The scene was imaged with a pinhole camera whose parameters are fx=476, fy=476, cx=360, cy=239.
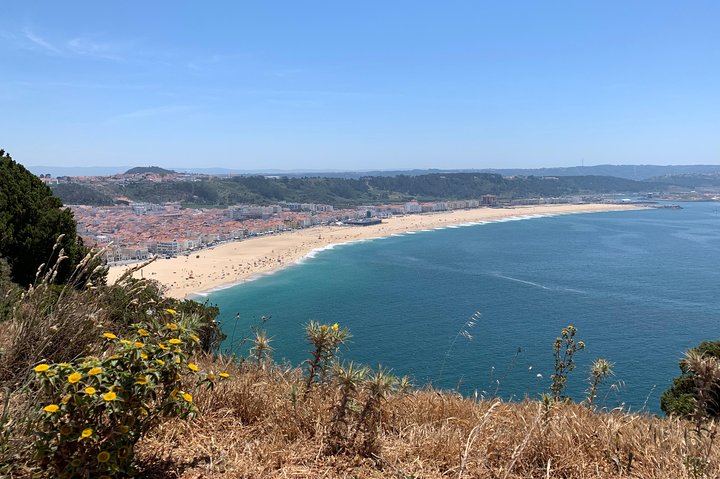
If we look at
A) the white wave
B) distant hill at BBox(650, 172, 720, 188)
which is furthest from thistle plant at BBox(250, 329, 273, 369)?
distant hill at BBox(650, 172, 720, 188)

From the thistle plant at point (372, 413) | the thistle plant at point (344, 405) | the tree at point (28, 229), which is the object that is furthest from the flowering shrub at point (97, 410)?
the tree at point (28, 229)

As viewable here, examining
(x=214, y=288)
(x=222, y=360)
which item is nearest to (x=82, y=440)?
(x=222, y=360)

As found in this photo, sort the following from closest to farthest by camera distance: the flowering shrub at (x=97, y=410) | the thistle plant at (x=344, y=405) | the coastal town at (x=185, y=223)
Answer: the flowering shrub at (x=97, y=410)
the thistle plant at (x=344, y=405)
the coastal town at (x=185, y=223)

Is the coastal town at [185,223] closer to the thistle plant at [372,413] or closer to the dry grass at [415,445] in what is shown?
the dry grass at [415,445]

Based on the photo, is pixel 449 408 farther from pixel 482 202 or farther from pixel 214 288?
pixel 482 202

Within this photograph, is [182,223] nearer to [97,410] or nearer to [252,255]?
[252,255]

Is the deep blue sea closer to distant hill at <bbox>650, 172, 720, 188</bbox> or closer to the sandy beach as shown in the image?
the sandy beach

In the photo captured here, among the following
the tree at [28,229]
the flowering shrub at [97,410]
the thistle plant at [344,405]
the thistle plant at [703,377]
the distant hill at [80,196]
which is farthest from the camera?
the distant hill at [80,196]
